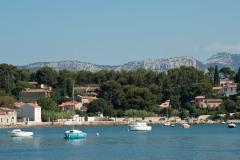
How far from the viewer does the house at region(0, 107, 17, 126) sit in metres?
107

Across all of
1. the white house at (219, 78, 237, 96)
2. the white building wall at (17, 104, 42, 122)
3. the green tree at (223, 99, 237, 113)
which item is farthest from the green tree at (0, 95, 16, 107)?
the white house at (219, 78, 237, 96)

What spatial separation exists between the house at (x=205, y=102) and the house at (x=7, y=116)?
29034 mm

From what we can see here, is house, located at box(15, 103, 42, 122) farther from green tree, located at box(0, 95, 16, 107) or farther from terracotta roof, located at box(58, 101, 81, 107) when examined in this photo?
terracotta roof, located at box(58, 101, 81, 107)

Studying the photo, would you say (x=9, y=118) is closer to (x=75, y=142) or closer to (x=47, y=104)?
(x=47, y=104)

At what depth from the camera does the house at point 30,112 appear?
356ft

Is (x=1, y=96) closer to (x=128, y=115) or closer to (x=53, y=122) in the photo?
(x=53, y=122)

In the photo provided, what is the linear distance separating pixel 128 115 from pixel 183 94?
47.4 feet

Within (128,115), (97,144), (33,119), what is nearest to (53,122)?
(33,119)

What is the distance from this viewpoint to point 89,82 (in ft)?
469

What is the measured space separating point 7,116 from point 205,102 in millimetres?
31721

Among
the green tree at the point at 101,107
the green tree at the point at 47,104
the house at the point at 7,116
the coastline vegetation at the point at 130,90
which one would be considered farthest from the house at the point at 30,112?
the green tree at the point at 101,107

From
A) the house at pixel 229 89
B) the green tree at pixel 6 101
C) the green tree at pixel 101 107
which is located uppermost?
the house at pixel 229 89

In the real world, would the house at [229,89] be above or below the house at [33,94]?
above

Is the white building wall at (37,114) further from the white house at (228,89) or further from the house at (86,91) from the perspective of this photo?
the white house at (228,89)
